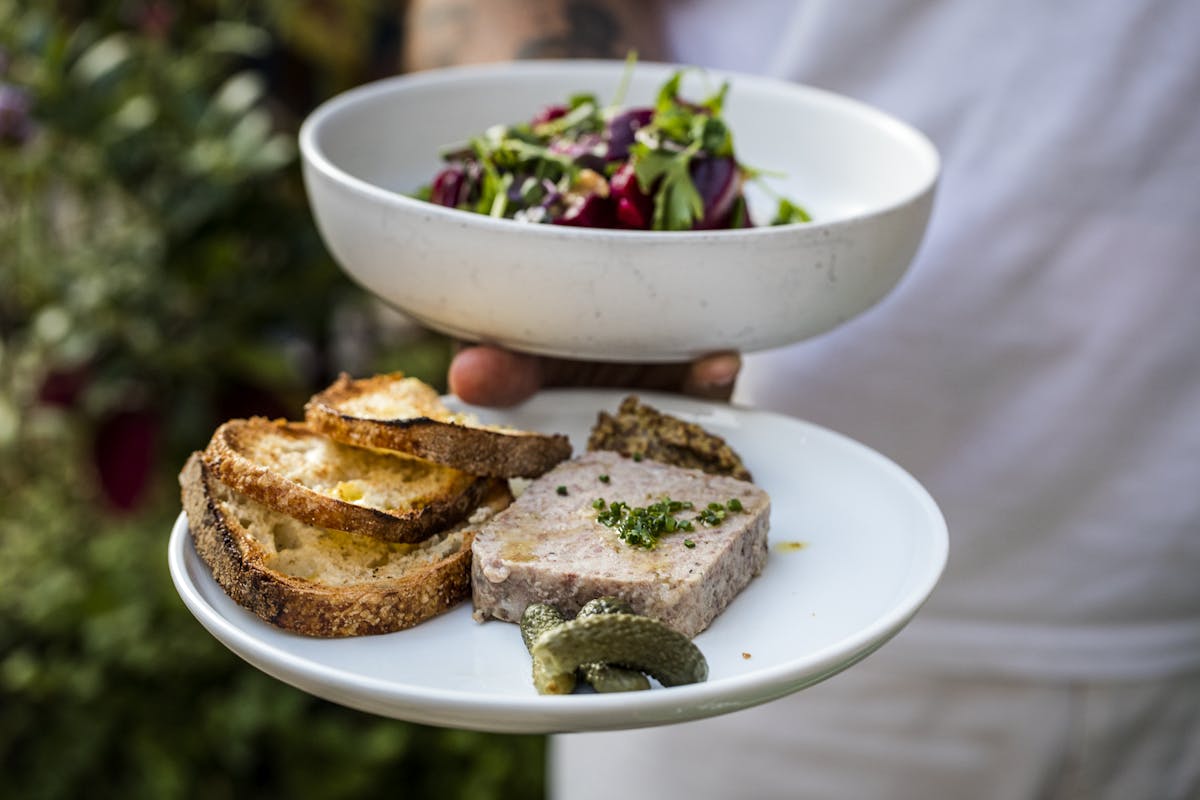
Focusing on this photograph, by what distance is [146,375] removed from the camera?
340cm

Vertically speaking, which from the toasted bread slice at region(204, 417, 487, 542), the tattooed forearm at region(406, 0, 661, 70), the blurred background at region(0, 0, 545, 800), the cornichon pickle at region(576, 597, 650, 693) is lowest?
the blurred background at region(0, 0, 545, 800)

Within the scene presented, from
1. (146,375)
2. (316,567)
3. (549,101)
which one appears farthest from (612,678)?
(146,375)

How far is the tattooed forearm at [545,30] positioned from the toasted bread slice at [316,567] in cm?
140

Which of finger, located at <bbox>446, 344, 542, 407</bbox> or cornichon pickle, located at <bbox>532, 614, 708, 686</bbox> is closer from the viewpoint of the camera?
cornichon pickle, located at <bbox>532, 614, 708, 686</bbox>

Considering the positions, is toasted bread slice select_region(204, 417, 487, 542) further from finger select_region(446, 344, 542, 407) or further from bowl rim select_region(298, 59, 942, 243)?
bowl rim select_region(298, 59, 942, 243)

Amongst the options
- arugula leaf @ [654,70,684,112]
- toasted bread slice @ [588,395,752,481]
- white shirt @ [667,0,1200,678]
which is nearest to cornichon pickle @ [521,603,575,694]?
toasted bread slice @ [588,395,752,481]

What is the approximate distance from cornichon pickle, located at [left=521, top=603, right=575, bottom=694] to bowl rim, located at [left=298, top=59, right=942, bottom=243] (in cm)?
50

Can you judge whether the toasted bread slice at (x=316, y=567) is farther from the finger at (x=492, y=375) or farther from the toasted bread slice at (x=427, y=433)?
the finger at (x=492, y=375)

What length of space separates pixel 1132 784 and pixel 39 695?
2.88 meters

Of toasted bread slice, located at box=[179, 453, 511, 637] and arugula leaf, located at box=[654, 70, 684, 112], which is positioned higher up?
arugula leaf, located at box=[654, 70, 684, 112]

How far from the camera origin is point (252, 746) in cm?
361

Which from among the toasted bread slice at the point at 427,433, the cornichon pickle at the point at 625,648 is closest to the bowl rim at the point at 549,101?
the toasted bread slice at the point at 427,433

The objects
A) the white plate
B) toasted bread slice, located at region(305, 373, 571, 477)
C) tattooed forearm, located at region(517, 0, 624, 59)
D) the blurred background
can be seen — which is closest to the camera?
the white plate

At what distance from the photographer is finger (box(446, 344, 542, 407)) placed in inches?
72.9
